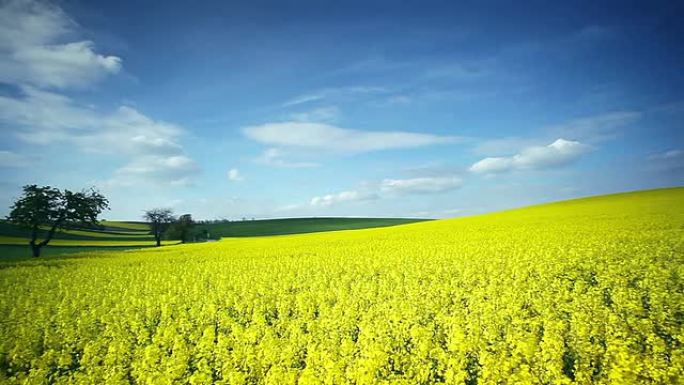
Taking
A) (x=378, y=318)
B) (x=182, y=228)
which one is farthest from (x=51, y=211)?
(x=378, y=318)

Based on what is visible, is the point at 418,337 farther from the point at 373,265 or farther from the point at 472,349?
the point at 373,265

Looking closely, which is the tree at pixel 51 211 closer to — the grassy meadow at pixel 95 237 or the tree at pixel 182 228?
the grassy meadow at pixel 95 237

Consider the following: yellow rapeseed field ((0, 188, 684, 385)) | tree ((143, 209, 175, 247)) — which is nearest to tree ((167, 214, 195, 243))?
tree ((143, 209, 175, 247))

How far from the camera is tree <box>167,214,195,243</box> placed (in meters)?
71.1

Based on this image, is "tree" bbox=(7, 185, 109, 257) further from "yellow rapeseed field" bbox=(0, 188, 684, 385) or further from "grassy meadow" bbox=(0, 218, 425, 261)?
"yellow rapeseed field" bbox=(0, 188, 684, 385)

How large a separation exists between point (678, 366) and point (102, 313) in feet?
47.1

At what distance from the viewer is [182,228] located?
237 feet

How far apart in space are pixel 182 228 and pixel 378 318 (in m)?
68.2

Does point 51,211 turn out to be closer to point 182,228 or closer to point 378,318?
point 182,228

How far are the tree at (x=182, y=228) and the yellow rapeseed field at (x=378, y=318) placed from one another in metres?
45.7

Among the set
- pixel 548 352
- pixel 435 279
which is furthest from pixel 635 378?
pixel 435 279

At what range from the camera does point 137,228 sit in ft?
362

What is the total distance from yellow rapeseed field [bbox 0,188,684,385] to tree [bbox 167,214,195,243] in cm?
4566

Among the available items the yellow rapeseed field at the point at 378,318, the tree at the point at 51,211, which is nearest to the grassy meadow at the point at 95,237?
the tree at the point at 51,211
